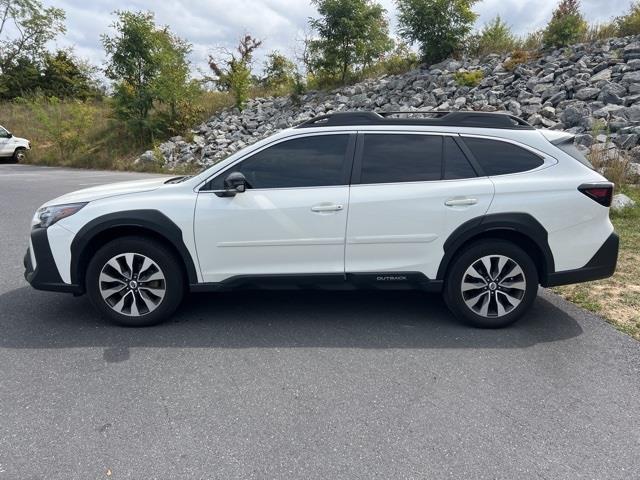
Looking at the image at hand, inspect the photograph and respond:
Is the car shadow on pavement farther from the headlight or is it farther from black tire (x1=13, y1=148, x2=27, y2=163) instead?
black tire (x1=13, y1=148, x2=27, y2=163)

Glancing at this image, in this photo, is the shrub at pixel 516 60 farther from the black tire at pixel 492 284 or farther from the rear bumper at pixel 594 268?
the black tire at pixel 492 284

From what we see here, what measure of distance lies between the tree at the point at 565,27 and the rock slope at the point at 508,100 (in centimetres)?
69

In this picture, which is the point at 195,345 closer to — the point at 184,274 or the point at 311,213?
the point at 184,274

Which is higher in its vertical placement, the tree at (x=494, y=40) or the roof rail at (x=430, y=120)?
the tree at (x=494, y=40)

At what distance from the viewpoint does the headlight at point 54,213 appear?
3871 millimetres

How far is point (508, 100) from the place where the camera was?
47.9 feet

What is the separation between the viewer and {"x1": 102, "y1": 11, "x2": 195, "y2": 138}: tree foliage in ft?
61.7

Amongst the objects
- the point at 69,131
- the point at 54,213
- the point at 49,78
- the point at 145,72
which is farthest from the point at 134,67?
the point at 49,78

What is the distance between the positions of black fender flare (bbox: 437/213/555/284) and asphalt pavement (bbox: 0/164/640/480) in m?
0.74

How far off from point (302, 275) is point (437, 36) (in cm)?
1746

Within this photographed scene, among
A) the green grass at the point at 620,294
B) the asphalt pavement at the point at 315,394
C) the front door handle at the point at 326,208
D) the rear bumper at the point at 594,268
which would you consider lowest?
the asphalt pavement at the point at 315,394

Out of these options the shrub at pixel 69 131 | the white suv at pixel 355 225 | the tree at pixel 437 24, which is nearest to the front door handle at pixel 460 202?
the white suv at pixel 355 225

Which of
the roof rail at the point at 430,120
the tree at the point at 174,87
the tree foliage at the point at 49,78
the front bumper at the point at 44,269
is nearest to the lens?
the front bumper at the point at 44,269

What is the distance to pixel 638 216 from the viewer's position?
745 centimetres
